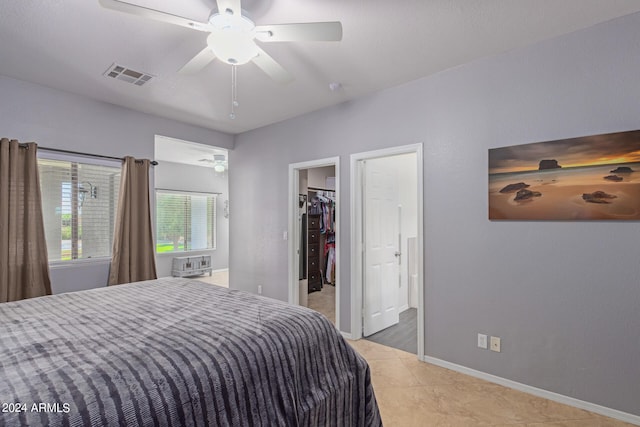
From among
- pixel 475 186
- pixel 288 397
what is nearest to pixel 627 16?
pixel 475 186

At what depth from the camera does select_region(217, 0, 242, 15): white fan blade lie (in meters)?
1.47

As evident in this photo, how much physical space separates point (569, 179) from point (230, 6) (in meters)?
2.42

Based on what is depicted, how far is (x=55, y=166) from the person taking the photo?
10.4 feet

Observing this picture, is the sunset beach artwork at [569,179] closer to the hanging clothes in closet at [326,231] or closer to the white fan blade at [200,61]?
the white fan blade at [200,61]

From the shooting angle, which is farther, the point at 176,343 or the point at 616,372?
the point at 616,372

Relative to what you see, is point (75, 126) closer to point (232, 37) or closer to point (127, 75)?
point (127, 75)

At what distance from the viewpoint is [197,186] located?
7242 millimetres

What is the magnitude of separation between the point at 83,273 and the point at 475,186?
→ 404cm

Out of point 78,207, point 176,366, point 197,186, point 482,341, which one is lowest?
point 482,341

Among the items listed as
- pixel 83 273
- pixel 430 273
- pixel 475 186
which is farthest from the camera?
pixel 83 273

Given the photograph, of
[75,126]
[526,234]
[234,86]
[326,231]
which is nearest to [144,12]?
[234,86]

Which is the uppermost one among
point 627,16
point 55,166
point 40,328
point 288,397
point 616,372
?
point 627,16

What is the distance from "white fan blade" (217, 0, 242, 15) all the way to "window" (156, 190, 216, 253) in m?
5.83

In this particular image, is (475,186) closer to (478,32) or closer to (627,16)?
(478,32)
